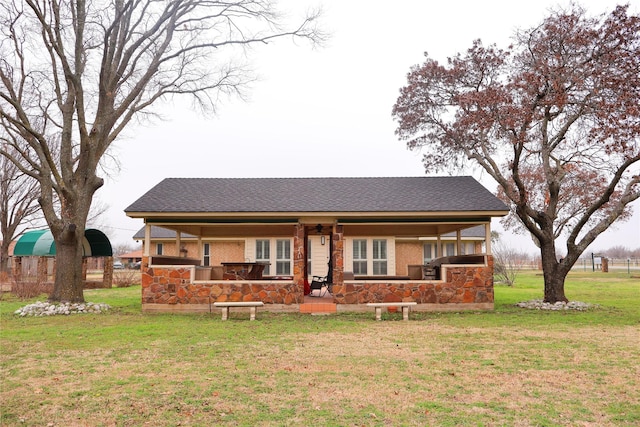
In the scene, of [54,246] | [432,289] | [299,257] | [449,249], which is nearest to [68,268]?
[299,257]

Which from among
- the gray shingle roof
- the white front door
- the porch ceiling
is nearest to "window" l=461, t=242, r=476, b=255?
the white front door

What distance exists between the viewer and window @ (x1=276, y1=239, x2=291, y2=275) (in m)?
22.1

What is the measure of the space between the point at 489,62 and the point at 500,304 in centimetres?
739

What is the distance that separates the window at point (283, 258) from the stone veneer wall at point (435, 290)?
8.94 metres

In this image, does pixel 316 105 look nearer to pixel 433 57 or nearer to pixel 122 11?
pixel 433 57

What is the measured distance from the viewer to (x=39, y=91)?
16.1 metres

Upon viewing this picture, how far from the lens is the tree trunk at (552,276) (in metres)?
14.7

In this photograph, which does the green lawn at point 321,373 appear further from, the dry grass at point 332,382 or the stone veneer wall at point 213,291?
the stone veneer wall at point 213,291

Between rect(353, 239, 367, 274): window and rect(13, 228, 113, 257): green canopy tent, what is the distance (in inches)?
440

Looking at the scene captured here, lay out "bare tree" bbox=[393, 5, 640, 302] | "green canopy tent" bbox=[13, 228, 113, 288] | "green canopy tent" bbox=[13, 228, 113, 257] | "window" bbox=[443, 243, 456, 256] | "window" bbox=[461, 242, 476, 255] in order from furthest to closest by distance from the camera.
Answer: "window" bbox=[461, 242, 476, 255], "window" bbox=[443, 243, 456, 256], "green canopy tent" bbox=[13, 228, 113, 257], "green canopy tent" bbox=[13, 228, 113, 288], "bare tree" bbox=[393, 5, 640, 302]

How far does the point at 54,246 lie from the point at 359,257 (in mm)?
14106

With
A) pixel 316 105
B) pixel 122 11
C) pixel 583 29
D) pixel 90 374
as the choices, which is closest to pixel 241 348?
pixel 90 374

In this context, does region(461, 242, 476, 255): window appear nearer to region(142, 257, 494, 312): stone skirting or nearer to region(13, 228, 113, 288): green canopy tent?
region(142, 257, 494, 312): stone skirting

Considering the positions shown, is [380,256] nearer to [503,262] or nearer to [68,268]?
[503,262]
